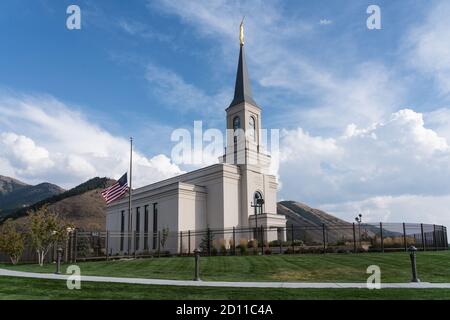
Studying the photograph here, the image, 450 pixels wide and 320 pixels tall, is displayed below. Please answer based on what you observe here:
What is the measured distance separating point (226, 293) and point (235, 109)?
128 ft

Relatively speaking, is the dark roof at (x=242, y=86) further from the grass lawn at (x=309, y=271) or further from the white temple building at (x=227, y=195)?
the grass lawn at (x=309, y=271)

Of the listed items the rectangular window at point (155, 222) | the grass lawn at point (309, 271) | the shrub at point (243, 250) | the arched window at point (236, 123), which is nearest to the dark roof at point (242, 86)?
the arched window at point (236, 123)

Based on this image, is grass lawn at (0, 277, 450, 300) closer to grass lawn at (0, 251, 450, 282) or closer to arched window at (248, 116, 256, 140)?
grass lawn at (0, 251, 450, 282)

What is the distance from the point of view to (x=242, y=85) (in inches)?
1944

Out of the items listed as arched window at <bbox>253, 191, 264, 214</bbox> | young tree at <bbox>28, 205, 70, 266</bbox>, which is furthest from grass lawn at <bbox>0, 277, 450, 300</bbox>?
arched window at <bbox>253, 191, 264, 214</bbox>

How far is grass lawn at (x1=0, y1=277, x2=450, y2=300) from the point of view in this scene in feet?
32.8

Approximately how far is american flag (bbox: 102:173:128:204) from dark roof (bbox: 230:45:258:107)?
1910 centimetres

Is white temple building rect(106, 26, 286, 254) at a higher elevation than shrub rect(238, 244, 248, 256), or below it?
higher

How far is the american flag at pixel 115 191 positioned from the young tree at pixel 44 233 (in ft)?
17.6

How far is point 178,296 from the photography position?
10266 mm
